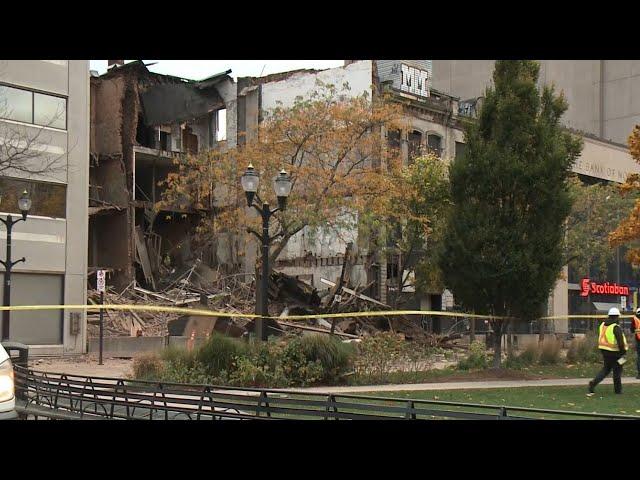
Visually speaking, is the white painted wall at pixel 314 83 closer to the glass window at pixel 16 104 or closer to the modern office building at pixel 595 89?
the glass window at pixel 16 104

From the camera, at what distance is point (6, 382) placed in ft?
25.6

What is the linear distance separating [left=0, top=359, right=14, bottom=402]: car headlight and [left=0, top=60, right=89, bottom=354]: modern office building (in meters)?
22.4

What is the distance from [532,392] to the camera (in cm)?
1669

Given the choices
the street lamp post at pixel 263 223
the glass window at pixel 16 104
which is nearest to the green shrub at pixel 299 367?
the street lamp post at pixel 263 223

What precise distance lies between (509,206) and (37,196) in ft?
59.5

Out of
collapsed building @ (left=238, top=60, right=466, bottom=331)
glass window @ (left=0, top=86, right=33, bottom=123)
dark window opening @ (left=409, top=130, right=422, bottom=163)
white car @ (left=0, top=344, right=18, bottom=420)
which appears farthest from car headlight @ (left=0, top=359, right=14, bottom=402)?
dark window opening @ (left=409, top=130, right=422, bottom=163)

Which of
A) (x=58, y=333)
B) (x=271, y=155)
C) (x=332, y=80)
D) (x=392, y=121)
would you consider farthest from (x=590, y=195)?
(x=58, y=333)

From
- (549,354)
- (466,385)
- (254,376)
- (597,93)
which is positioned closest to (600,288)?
(597,93)

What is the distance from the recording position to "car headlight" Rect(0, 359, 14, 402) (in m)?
7.74

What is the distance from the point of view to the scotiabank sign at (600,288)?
53.7 metres

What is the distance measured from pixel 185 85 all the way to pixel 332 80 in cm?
946

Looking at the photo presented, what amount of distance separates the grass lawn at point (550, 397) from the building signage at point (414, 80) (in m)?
28.7

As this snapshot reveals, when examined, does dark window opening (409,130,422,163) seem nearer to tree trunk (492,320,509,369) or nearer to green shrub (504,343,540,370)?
green shrub (504,343,540,370)
